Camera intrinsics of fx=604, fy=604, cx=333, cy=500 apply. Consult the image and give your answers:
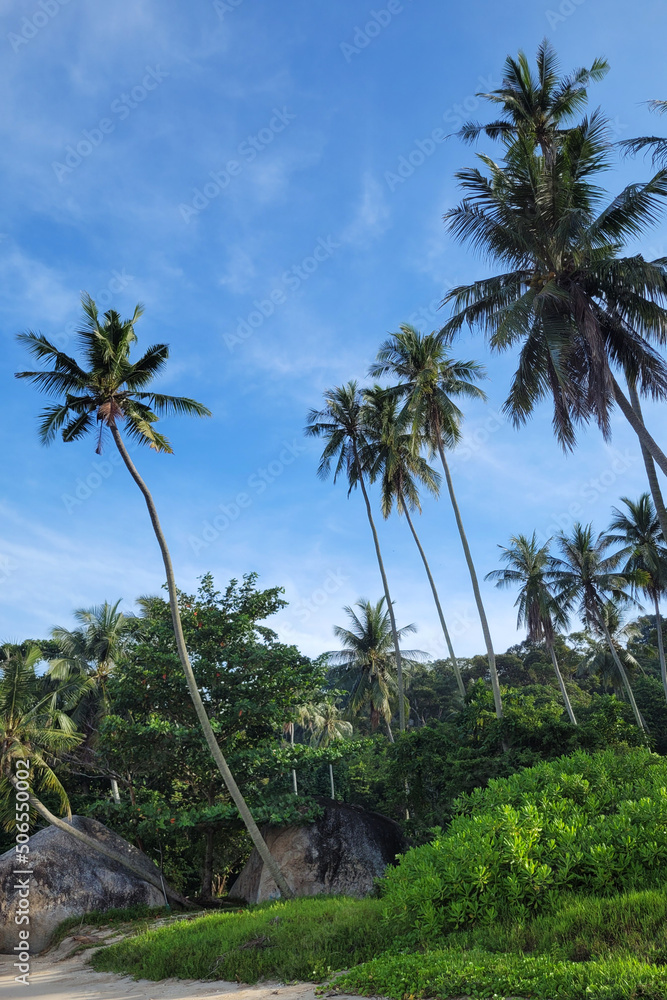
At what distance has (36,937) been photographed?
53.0 ft

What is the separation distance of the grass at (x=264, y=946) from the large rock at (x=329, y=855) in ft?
15.0

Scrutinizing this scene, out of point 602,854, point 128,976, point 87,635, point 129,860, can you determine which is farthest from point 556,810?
point 87,635

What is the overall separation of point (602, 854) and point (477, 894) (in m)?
1.58

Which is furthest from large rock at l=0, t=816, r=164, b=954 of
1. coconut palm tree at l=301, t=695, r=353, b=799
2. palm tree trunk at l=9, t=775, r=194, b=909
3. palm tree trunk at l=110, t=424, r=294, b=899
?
coconut palm tree at l=301, t=695, r=353, b=799

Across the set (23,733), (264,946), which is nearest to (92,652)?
(23,733)

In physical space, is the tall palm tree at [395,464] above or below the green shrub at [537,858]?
above

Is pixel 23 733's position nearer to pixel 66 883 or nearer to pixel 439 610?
pixel 66 883

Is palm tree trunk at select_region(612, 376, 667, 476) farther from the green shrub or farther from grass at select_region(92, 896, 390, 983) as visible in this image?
grass at select_region(92, 896, 390, 983)

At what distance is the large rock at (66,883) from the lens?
16.3 m

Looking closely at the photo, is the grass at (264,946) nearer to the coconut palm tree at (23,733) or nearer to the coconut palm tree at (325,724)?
the coconut palm tree at (23,733)

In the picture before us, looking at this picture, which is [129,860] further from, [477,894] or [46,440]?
[477,894]

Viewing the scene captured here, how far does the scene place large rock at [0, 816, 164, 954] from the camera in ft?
53.5

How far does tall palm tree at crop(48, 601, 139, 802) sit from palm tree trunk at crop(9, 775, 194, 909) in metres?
12.2

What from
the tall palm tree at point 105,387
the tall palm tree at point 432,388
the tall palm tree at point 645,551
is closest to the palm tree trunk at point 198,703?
the tall palm tree at point 105,387
